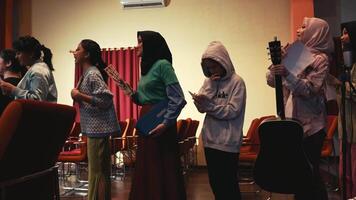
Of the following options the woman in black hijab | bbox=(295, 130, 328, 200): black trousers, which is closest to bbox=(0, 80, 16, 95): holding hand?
bbox=(295, 130, 328, 200): black trousers

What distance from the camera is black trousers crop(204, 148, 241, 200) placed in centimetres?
227

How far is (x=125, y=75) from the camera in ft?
23.3

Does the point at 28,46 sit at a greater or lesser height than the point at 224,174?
greater

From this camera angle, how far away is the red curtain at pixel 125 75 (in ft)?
22.9

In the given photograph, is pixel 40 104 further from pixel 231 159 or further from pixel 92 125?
pixel 231 159

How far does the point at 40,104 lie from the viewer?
5.29 ft

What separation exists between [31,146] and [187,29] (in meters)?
5.70

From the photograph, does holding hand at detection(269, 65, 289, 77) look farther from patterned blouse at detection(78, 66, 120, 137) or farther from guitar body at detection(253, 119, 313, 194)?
patterned blouse at detection(78, 66, 120, 137)

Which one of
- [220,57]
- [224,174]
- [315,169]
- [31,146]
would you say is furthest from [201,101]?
[31,146]

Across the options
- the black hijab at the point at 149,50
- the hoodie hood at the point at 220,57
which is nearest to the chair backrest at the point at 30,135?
the black hijab at the point at 149,50

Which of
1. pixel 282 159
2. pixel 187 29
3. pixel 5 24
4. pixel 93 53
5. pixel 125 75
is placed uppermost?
pixel 5 24

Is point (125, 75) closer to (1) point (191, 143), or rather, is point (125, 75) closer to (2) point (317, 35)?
(1) point (191, 143)

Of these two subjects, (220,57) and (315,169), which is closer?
(315,169)

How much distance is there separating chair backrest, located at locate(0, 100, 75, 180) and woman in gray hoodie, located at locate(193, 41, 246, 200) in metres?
0.85
